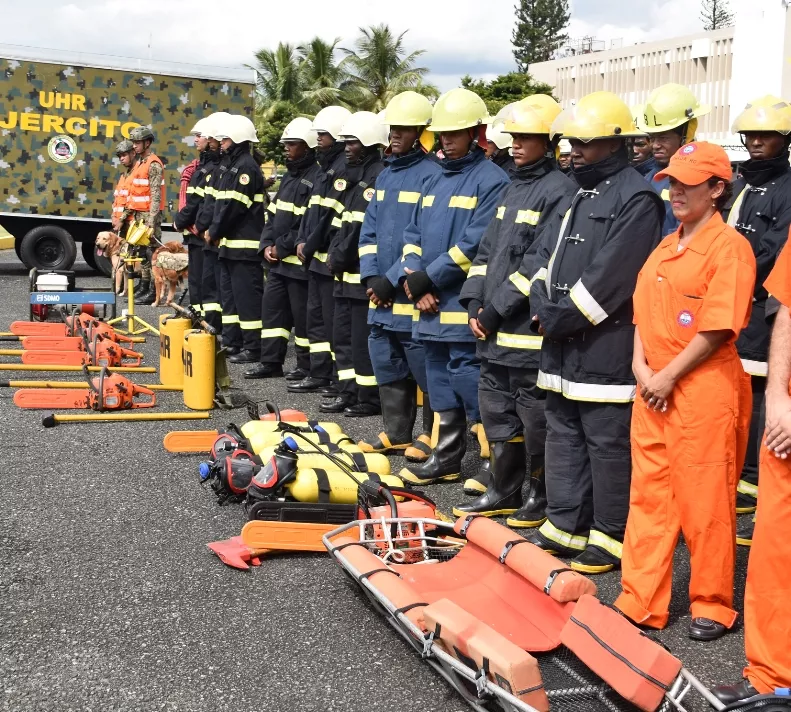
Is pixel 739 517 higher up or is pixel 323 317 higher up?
pixel 323 317

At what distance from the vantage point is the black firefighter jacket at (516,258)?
547 cm

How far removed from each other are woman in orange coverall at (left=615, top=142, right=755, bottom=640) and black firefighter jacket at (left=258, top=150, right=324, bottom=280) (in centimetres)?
571

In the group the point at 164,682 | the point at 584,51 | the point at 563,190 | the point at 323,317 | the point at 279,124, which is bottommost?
the point at 164,682

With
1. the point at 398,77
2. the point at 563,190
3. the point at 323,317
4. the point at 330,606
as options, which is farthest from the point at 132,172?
the point at 398,77

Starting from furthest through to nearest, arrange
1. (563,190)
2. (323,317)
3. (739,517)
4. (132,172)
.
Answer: (132,172) < (323,317) < (739,517) < (563,190)

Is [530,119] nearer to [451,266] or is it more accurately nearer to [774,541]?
[451,266]

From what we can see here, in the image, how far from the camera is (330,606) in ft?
14.8

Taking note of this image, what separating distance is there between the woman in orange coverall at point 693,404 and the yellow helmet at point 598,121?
648 millimetres

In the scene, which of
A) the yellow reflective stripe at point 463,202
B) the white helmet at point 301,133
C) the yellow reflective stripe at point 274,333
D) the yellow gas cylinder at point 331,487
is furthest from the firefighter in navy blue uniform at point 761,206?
the yellow reflective stripe at point 274,333

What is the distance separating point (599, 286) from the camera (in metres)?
4.65

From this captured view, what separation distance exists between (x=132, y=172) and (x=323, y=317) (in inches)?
244

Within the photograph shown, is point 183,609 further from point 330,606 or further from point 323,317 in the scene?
point 323,317

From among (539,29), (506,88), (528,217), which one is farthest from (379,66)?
(528,217)

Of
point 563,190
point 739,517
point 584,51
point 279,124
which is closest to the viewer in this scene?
point 563,190
